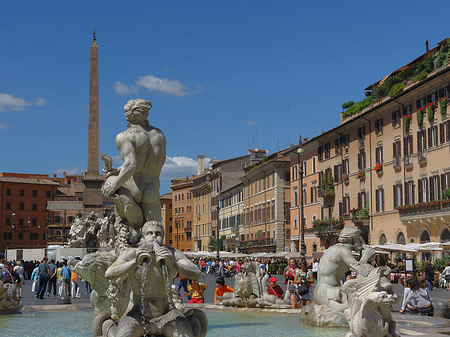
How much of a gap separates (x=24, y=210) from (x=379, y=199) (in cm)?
8191

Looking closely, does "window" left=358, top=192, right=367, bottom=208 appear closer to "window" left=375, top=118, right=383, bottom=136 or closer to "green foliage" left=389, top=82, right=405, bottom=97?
"window" left=375, top=118, right=383, bottom=136

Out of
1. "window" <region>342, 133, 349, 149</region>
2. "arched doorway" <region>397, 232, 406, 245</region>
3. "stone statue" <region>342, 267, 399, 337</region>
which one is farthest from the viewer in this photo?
"window" <region>342, 133, 349, 149</region>

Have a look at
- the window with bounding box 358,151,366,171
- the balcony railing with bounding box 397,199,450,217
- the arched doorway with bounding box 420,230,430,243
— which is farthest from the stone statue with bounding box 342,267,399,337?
the window with bounding box 358,151,366,171

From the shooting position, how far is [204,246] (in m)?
114

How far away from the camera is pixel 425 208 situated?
40938 mm

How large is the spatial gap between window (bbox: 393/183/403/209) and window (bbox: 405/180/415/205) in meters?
0.97

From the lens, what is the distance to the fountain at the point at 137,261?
573 cm

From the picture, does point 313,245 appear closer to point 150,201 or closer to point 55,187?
point 150,201

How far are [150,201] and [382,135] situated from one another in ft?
135

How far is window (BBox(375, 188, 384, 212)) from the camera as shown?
48.8 m

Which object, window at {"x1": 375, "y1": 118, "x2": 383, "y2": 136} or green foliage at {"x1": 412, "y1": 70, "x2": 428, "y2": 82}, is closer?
green foliage at {"x1": 412, "y1": 70, "x2": 428, "y2": 82}

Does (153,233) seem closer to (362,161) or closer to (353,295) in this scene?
(353,295)

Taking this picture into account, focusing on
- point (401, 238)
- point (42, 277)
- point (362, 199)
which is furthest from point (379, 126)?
point (42, 277)

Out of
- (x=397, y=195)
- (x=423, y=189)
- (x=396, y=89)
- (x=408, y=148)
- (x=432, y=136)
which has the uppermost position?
(x=396, y=89)
